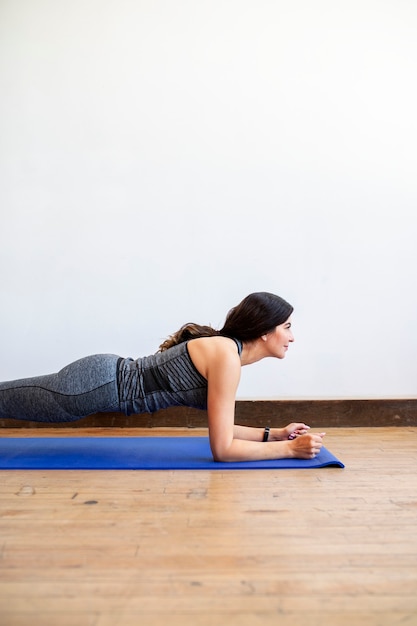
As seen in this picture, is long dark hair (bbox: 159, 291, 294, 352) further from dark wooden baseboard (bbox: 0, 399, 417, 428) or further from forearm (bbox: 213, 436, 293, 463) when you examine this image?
dark wooden baseboard (bbox: 0, 399, 417, 428)

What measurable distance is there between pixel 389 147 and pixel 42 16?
2.35 m

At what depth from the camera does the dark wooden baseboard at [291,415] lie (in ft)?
11.4

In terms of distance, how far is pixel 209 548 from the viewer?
1.50 m

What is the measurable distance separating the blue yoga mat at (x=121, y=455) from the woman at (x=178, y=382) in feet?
0.24

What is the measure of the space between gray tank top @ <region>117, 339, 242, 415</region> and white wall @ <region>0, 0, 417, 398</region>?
123cm

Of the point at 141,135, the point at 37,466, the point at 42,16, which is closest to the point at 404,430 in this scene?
the point at 37,466

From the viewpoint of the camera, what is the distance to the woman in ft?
7.90

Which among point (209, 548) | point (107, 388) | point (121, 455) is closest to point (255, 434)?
point (121, 455)

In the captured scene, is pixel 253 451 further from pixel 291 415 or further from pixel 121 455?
pixel 291 415

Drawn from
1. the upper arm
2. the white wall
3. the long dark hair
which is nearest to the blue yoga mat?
the upper arm

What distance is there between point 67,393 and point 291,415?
1522 mm

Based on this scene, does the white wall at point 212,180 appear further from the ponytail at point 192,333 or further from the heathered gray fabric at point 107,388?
the heathered gray fabric at point 107,388

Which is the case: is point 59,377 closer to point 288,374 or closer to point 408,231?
point 288,374

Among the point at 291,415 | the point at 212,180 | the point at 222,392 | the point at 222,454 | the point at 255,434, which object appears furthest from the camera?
the point at 212,180
